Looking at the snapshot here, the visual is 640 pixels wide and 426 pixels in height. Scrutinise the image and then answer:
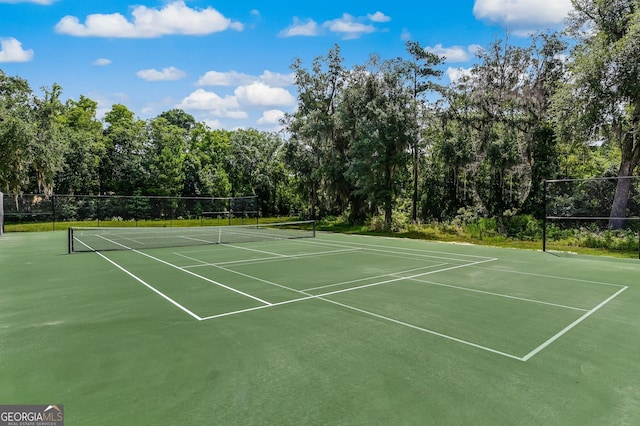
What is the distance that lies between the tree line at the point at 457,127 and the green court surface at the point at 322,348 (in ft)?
33.9

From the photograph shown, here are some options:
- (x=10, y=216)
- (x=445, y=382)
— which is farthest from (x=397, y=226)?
(x=10, y=216)

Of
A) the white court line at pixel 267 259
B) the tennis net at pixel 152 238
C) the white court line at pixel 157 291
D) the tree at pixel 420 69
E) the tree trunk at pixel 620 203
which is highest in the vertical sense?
the tree at pixel 420 69

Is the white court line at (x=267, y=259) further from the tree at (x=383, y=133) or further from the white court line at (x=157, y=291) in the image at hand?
the tree at (x=383, y=133)

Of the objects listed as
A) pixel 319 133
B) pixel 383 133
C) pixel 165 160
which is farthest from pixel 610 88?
pixel 165 160

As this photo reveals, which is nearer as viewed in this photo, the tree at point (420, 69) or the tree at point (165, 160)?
the tree at point (420, 69)

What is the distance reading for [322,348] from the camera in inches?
173

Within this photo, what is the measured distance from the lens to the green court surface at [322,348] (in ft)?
10.1

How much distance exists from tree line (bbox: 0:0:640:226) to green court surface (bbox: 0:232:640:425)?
10345 mm

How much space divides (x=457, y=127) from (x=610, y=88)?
8.23 metres

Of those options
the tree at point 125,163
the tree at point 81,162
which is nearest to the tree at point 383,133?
the tree at point 125,163

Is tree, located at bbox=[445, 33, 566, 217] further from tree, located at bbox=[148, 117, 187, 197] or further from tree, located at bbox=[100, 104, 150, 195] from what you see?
tree, located at bbox=[100, 104, 150, 195]

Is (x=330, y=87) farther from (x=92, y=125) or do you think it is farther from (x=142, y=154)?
(x=92, y=125)

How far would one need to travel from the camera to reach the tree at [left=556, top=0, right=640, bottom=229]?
14.3 metres

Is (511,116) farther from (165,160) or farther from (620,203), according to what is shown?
(165,160)
